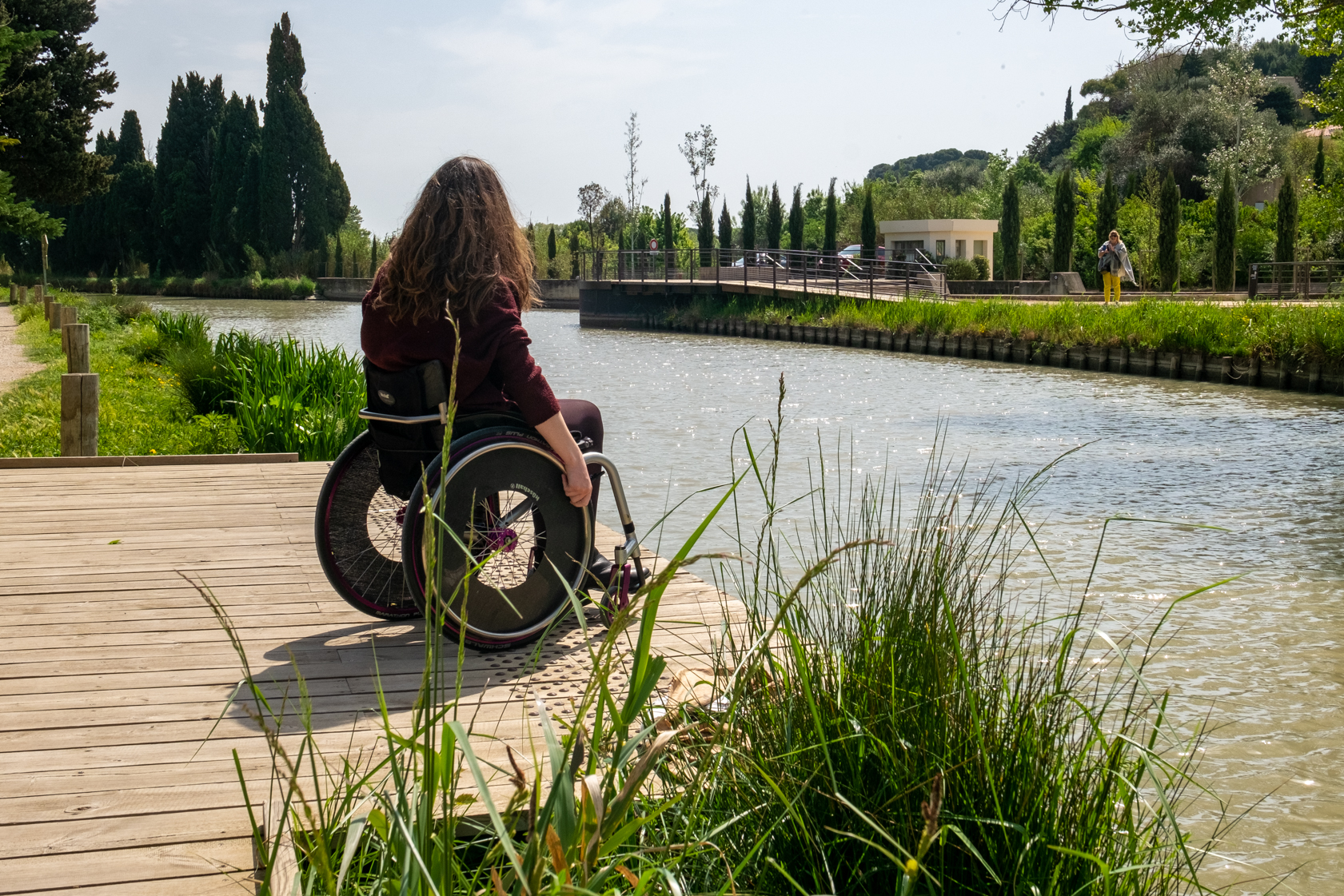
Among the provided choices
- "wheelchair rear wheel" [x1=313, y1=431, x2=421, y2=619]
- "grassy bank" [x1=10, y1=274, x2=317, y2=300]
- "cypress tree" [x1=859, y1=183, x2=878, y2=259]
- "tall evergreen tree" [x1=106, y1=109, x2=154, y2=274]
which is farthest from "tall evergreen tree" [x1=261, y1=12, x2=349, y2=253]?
"wheelchair rear wheel" [x1=313, y1=431, x2=421, y2=619]

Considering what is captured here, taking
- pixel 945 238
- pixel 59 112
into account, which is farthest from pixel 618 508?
pixel 945 238

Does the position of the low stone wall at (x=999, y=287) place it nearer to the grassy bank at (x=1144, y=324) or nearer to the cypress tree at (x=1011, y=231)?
the cypress tree at (x=1011, y=231)

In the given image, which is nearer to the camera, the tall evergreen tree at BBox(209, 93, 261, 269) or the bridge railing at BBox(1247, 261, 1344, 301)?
the bridge railing at BBox(1247, 261, 1344, 301)

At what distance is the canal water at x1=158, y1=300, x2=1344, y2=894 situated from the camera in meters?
3.53

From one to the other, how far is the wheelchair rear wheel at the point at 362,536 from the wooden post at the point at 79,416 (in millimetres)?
3771

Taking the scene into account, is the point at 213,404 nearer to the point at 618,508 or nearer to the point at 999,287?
the point at 618,508

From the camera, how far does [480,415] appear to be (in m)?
2.76

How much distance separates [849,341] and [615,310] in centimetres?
1417

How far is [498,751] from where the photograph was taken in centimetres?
208

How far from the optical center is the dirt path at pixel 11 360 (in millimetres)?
12081

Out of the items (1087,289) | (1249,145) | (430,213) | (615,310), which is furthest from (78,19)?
(1249,145)

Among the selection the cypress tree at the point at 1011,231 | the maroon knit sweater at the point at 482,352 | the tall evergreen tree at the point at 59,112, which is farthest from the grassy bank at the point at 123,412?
the cypress tree at the point at 1011,231

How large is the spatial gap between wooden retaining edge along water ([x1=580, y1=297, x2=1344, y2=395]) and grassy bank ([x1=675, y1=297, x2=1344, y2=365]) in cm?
11

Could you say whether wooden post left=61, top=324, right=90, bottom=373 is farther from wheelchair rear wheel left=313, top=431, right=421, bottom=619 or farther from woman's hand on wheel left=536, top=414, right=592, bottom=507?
woman's hand on wheel left=536, top=414, right=592, bottom=507
